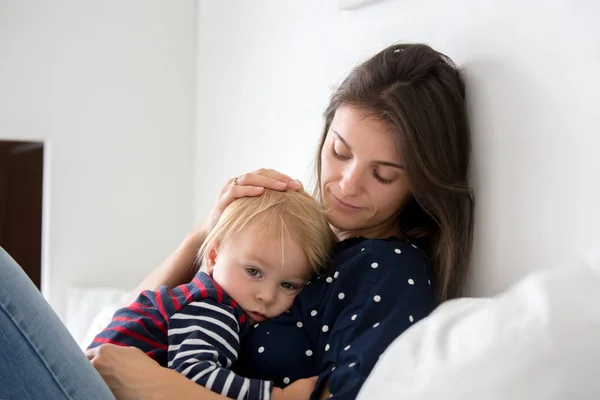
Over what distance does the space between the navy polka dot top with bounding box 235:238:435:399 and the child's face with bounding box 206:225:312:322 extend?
1.4 inches

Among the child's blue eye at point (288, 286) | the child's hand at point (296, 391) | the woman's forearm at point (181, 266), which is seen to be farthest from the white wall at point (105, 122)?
the child's hand at point (296, 391)

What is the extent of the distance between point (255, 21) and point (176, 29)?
59 centimetres

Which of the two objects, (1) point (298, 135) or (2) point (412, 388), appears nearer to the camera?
(2) point (412, 388)

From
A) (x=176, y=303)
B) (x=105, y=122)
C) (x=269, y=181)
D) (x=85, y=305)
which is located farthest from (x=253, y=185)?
(x=105, y=122)

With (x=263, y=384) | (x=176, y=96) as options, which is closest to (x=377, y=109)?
(x=263, y=384)

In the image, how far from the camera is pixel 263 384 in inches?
45.9

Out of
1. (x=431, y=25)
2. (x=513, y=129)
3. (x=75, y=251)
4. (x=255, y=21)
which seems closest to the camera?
(x=513, y=129)

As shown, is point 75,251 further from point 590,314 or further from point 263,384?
point 590,314

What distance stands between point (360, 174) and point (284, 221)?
0.20 m

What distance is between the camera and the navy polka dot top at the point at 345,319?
44.4 inches

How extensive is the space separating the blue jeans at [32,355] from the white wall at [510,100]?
0.75m

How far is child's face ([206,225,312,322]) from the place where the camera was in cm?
127

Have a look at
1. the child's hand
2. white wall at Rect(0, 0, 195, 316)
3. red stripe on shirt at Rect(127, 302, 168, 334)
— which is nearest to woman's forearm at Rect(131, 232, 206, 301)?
red stripe on shirt at Rect(127, 302, 168, 334)

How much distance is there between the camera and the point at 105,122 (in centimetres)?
269
